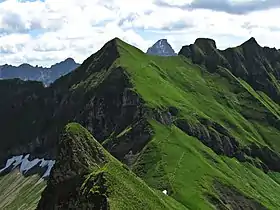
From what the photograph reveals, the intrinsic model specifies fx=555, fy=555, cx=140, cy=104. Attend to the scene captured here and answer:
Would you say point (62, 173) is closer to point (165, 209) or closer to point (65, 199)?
point (65, 199)

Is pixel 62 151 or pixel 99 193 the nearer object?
pixel 99 193

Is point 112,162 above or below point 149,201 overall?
above

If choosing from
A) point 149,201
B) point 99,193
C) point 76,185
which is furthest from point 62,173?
point 149,201

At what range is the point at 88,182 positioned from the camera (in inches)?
4774

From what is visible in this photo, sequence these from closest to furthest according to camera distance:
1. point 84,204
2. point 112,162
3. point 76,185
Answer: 1. point 84,204
2. point 76,185
3. point 112,162

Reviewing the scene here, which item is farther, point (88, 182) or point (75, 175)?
point (75, 175)

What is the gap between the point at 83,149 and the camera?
133m

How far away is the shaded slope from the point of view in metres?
118

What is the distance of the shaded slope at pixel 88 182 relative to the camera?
118 meters

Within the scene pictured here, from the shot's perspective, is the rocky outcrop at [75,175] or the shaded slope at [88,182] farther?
the shaded slope at [88,182]

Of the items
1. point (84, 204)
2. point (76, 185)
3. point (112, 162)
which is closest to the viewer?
point (84, 204)

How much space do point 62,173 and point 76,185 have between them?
4.63 metres

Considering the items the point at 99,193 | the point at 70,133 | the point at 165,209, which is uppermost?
the point at 70,133

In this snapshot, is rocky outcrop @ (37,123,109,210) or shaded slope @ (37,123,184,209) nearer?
rocky outcrop @ (37,123,109,210)
